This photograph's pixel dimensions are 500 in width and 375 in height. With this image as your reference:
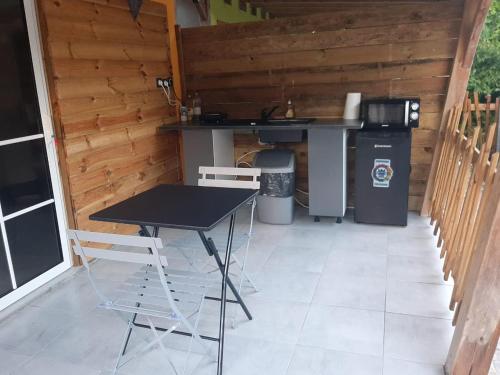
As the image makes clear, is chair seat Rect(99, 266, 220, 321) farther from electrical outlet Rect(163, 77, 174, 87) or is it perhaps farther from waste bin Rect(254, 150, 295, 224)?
electrical outlet Rect(163, 77, 174, 87)

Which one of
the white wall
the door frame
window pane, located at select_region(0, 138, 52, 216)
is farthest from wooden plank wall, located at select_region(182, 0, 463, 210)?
window pane, located at select_region(0, 138, 52, 216)

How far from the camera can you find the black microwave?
3707mm

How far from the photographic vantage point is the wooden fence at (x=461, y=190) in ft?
7.68

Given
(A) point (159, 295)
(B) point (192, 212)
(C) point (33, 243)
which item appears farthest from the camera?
(C) point (33, 243)

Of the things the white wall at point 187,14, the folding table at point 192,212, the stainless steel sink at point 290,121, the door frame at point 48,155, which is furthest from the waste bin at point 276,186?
the white wall at point 187,14

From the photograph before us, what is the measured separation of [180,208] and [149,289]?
1.38 ft

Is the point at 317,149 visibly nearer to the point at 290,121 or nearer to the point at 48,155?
the point at 290,121

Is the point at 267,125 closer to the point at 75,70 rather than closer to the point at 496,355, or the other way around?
the point at 75,70

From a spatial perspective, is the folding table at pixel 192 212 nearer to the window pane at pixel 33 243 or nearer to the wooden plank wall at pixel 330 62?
the window pane at pixel 33 243

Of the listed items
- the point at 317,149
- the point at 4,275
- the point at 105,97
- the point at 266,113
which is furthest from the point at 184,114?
the point at 4,275

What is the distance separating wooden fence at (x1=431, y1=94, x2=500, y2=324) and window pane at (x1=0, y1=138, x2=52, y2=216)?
277 cm

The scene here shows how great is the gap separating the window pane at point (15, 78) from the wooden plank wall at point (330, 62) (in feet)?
6.41

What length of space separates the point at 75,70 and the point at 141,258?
2.09 meters

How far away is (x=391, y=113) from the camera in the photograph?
3758 mm
